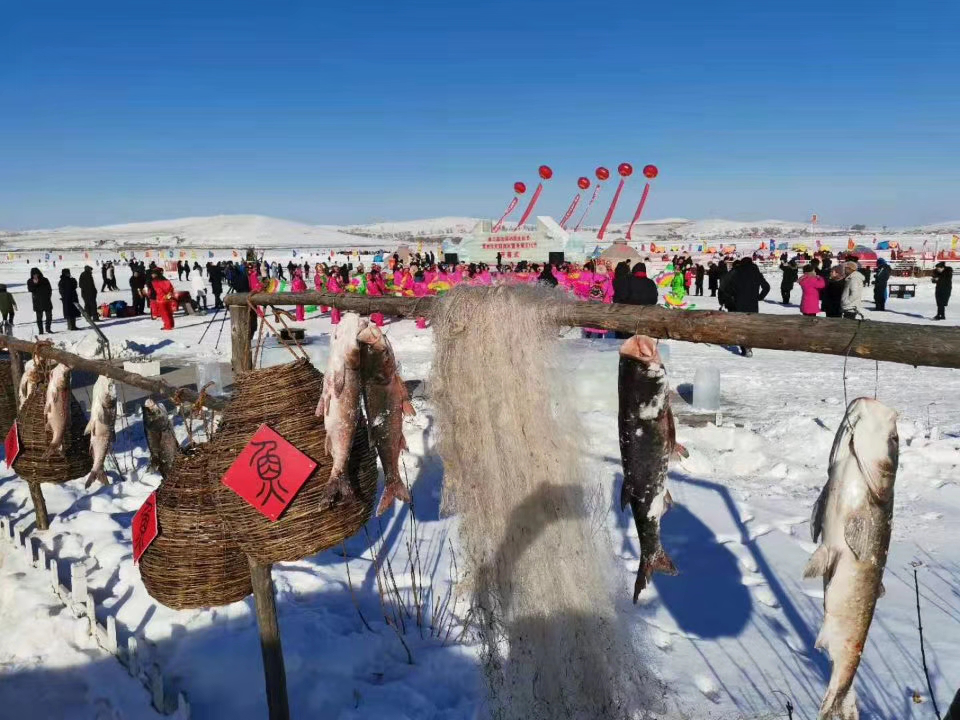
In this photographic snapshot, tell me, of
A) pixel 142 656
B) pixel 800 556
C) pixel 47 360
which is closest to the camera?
pixel 142 656

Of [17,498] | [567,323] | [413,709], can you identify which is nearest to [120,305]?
[17,498]

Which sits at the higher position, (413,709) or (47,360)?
(47,360)

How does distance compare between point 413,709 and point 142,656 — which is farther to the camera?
point 142,656

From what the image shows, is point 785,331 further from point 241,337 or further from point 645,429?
point 241,337

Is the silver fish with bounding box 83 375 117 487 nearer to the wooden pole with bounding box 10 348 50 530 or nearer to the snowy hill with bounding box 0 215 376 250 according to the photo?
the wooden pole with bounding box 10 348 50 530

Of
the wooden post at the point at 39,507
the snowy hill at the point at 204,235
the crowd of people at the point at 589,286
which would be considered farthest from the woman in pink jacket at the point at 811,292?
the snowy hill at the point at 204,235

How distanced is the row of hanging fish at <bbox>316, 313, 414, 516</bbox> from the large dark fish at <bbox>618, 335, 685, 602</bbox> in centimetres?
94

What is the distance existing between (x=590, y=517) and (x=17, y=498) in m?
6.77

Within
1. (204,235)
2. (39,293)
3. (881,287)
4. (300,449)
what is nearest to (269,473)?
(300,449)

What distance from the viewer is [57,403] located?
4.19 meters

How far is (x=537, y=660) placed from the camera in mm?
2525

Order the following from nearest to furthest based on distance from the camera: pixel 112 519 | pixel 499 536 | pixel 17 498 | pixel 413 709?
pixel 499 536 < pixel 413 709 < pixel 112 519 < pixel 17 498

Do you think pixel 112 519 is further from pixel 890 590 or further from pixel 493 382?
pixel 890 590

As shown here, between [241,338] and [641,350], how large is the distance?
206cm
